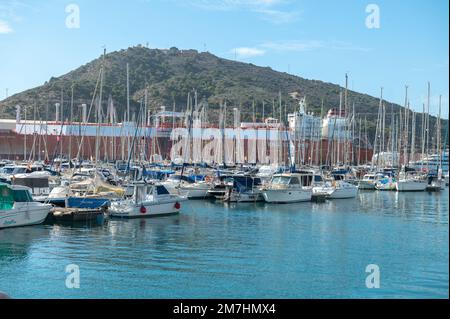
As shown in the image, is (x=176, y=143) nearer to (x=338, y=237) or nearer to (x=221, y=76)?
(x=338, y=237)

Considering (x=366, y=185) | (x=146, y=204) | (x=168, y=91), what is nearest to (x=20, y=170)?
(x=146, y=204)

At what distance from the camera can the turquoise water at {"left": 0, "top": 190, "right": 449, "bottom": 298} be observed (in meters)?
15.7

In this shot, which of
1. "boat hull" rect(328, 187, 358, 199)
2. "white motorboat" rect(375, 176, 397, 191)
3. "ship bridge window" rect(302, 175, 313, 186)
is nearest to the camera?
"boat hull" rect(328, 187, 358, 199)

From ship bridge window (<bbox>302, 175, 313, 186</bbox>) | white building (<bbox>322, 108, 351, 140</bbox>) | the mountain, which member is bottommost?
ship bridge window (<bbox>302, 175, 313, 186</bbox>)

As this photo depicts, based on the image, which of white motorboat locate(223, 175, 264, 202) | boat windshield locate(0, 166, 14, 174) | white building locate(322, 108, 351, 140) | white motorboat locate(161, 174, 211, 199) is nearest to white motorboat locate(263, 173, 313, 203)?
white motorboat locate(223, 175, 264, 202)

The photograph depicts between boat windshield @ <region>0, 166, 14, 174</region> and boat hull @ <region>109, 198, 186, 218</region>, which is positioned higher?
boat windshield @ <region>0, 166, 14, 174</region>

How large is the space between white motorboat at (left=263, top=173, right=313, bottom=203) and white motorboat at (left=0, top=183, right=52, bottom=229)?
701 inches

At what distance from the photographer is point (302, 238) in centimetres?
2541

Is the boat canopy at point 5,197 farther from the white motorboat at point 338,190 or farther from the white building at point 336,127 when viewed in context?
the white building at point 336,127

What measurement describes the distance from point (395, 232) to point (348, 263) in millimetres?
8969

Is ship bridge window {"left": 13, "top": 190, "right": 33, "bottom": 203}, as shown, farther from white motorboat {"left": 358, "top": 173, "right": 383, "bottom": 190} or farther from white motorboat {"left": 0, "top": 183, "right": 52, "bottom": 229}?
white motorboat {"left": 358, "top": 173, "right": 383, "bottom": 190}

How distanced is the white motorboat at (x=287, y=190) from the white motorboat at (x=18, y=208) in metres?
17.8

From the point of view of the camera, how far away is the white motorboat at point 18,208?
80.9 ft
